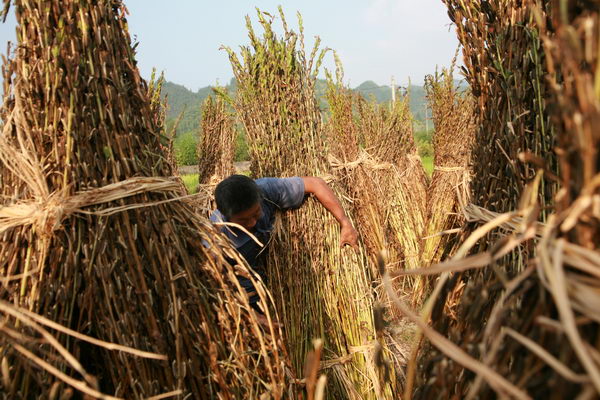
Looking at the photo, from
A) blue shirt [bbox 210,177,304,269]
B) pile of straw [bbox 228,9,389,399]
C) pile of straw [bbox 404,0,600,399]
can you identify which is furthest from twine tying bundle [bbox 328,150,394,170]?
pile of straw [bbox 404,0,600,399]

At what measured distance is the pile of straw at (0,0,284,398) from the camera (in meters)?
1.22

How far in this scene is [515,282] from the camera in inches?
23.0

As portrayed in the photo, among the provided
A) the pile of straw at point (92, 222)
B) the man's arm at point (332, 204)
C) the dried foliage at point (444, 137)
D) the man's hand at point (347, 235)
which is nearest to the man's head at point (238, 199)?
the man's arm at point (332, 204)

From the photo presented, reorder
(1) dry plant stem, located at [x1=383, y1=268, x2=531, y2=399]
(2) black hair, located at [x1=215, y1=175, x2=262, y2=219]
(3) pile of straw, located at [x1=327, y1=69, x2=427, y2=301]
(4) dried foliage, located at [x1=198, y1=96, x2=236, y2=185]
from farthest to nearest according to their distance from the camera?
(4) dried foliage, located at [x1=198, y1=96, x2=236, y2=185] < (3) pile of straw, located at [x1=327, y1=69, x2=427, y2=301] < (2) black hair, located at [x1=215, y1=175, x2=262, y2=219] < (1) dry plant stem, located at [x1=383, y1=268, x2=531, y2=399]

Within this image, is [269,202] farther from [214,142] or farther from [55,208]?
[214,142]

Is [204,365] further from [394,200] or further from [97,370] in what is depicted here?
[394,200]

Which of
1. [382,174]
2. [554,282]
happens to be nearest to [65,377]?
A: [554,282]

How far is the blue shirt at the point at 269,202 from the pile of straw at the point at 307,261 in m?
0.12

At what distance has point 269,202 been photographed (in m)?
2.59

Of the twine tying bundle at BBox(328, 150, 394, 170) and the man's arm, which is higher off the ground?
the twine tying bundle at BBox(328, 150, 394, 170)

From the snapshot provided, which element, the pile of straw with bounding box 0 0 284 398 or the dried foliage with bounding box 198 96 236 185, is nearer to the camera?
the pile of straw with bounding box 0 0 284 398

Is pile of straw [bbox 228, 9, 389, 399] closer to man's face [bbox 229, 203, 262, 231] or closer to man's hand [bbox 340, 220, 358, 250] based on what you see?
man's hand [bbox 340, 220, 358, 250]

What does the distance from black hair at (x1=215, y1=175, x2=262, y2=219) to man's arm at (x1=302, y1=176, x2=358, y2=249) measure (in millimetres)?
453

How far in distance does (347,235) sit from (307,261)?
322 millimetres
